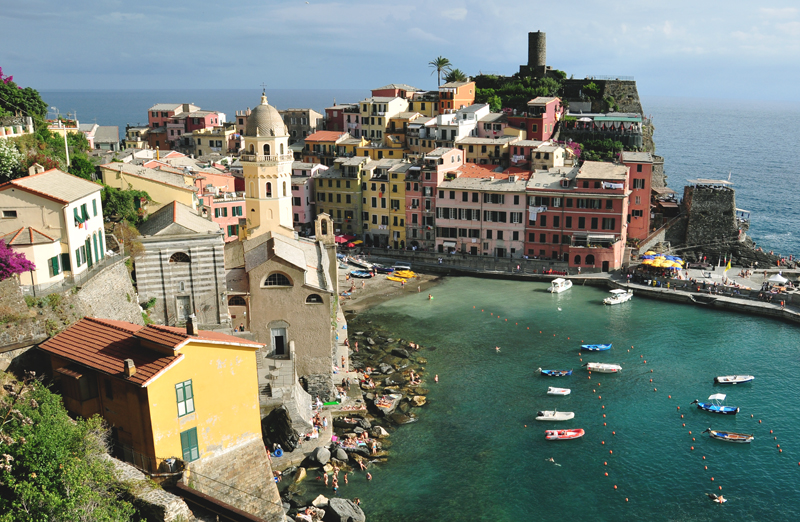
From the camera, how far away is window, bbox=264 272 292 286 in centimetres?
3928

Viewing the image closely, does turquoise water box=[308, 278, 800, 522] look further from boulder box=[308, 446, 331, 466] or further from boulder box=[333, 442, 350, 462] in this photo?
boulder box=[308, 446, 331, 466]

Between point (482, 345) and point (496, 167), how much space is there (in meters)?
31.7

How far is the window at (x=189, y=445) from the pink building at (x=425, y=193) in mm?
51111

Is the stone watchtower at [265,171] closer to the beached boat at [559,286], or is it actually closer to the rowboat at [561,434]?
the rowboat at [561,434]

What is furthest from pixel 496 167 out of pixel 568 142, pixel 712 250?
pixel 712 250

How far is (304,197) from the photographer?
80.9m

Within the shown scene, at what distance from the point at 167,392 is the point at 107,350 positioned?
3.13 metres

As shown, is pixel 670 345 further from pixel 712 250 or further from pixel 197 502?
pixel 197 502

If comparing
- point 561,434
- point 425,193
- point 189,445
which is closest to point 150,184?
point 189,445

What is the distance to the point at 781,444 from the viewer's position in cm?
3791

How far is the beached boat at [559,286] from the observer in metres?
64.4

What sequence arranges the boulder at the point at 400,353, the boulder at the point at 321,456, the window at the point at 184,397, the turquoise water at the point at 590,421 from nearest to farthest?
1. the window at the point at 184,397
2. the turquoise water at the point at 590,421
3. the boulder at the point at 321,456
4. the boulder at the point at 400,353

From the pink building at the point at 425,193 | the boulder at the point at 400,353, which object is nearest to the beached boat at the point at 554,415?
the boulder at the point at 400,353

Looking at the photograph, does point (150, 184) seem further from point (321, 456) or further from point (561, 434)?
point (561, 434)
